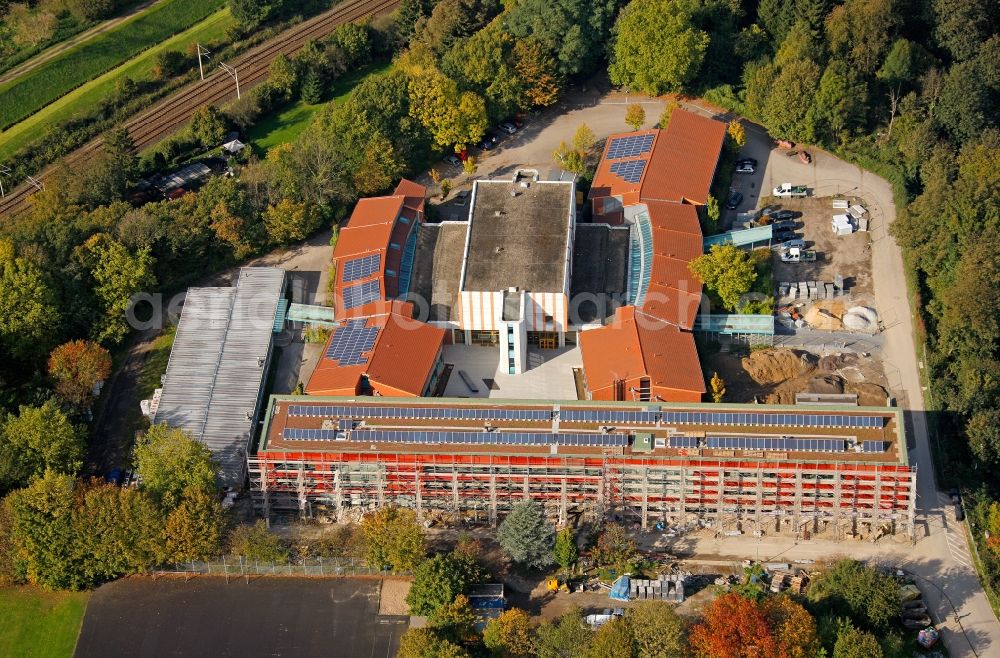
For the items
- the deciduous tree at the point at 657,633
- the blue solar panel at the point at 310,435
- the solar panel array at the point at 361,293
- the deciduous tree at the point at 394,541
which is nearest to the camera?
the deciduous tree at the point at 657,633

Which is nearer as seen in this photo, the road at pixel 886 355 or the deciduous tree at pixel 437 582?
the deciduous tree at pixel 437 582

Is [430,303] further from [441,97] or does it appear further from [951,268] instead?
[951,268]

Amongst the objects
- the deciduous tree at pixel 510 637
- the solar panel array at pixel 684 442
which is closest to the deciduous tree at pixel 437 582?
the deciduous tree at pixel 510 637

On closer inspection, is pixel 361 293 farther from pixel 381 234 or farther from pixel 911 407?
pixel 911 407

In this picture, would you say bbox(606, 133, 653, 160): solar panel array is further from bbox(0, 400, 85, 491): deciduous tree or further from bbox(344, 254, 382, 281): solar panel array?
bbox(0, 400, 85, 491): deciduous tree

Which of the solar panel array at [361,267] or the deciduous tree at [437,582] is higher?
the solar panel array at [361,267]

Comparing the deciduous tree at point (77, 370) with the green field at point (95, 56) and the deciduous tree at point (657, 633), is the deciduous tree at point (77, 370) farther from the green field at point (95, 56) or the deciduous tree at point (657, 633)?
the deciduous tree at point (657, 633)

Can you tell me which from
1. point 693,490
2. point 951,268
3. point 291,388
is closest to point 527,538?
point 693,490

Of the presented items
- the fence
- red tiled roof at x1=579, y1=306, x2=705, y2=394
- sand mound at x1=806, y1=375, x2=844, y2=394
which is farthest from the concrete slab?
the fence
